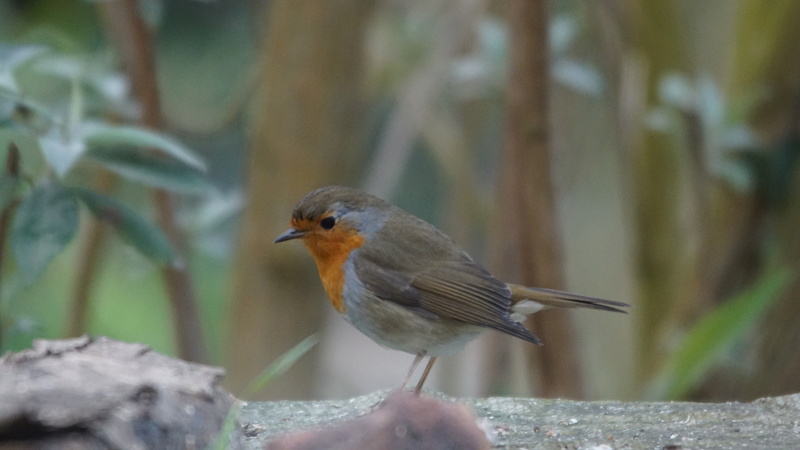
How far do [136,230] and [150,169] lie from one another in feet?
0.48

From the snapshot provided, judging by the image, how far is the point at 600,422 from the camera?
6.59ft

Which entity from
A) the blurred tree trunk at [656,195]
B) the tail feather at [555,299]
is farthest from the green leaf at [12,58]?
the blurred tree trunk at [656,195]

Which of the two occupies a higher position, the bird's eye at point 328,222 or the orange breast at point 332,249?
the bird's eye at point 328,222

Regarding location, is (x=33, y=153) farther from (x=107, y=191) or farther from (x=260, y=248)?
(x=260, y=248)

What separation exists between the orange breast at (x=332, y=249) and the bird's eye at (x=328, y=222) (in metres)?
0.02

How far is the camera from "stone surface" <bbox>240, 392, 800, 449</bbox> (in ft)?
6.11

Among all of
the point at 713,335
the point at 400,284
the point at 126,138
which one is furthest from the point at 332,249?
the point at 713,335

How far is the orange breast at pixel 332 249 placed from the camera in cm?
270

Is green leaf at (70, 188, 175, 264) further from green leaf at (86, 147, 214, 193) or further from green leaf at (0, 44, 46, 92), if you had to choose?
green leaf at (0, 44, 46, 92)

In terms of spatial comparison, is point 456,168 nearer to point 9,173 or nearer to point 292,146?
point 292,146

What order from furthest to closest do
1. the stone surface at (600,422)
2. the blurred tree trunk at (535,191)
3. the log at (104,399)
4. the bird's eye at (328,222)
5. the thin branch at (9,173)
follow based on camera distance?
the blurred tree trunk at (535,191) → the bird's eye at (328,222) → the thin branch at (9,173) → the stone surface at (600,422) → the log at (104,399)

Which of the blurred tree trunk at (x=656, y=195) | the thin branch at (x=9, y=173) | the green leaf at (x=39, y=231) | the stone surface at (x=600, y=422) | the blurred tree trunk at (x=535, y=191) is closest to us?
the stone surface at (x=600, y=422)

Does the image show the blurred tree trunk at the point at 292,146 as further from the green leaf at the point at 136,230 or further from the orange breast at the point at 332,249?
the green leaf at the point at 136,230

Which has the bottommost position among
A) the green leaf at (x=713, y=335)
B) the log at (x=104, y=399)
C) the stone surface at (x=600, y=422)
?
the log at (x=104, y=399)
